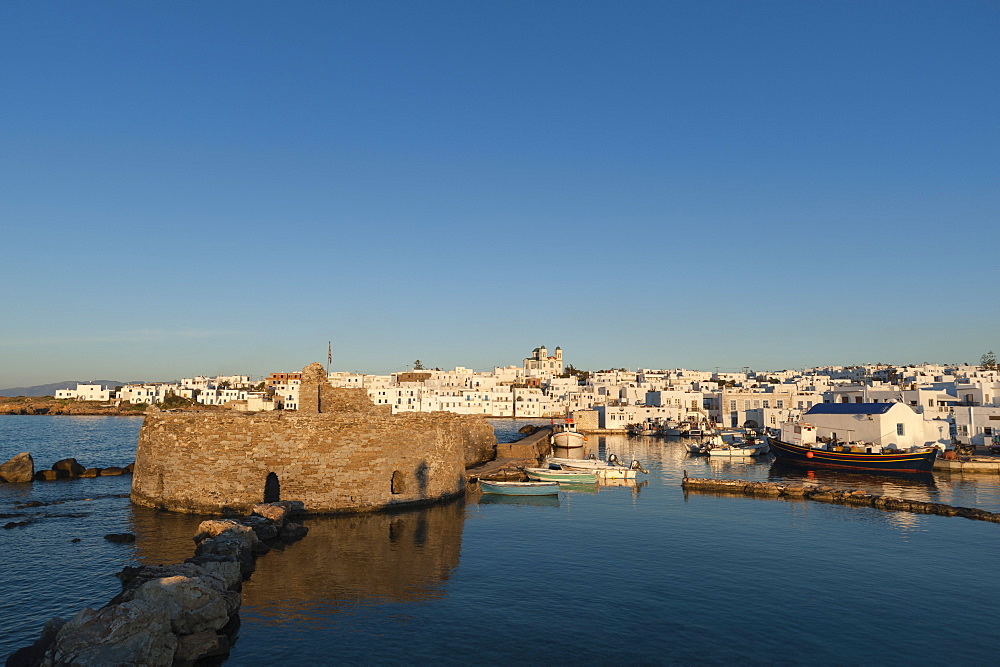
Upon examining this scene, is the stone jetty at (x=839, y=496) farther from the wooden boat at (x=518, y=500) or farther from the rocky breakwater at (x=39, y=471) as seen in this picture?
the rocky breakwater at (x=39, y=471)

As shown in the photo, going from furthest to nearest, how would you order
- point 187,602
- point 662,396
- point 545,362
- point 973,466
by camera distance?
point 545,362, point 662,396, point 973,466, point 187,602

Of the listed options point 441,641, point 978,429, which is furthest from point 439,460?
point 978,429

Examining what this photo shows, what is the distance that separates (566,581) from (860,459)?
36.2 m

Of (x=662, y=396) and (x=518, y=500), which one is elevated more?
(x=662, y=396)

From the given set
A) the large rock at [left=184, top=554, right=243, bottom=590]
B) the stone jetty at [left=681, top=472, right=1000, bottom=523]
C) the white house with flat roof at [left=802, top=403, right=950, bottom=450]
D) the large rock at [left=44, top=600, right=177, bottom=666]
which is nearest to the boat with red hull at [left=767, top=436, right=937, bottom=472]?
the white house with flat roof at [left=802, top=403, right=950, bottom=450]

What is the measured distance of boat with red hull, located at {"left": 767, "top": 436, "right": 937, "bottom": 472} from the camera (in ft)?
136

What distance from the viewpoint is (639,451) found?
59.2 meters

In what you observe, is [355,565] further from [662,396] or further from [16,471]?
[662,396]

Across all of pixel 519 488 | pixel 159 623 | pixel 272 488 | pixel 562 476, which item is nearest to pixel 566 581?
pixel 159 623

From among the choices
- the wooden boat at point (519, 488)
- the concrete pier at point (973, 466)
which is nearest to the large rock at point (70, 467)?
the wooden boat at point (519, 488)

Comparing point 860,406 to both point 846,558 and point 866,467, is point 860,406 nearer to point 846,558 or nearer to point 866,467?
point 866,467

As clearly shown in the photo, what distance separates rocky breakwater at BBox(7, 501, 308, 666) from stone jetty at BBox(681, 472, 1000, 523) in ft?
85.4

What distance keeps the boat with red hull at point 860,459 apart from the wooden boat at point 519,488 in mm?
25757

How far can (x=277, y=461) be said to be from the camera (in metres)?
22.9
